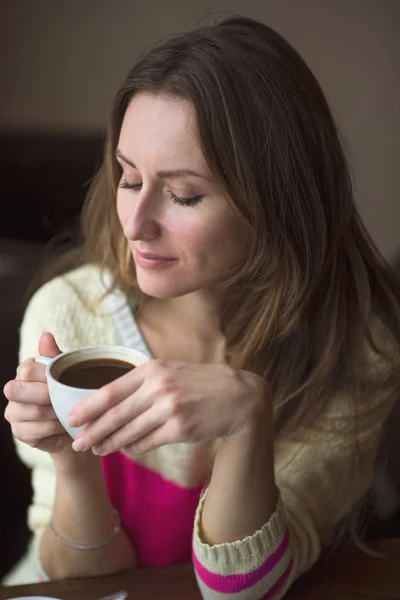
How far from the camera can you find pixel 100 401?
73 cm

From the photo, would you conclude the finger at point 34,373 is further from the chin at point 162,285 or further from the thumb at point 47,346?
the chin at point 162,285

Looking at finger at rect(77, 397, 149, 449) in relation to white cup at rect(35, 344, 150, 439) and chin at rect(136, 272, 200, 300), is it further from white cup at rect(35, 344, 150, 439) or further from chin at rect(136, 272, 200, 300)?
chin at rect(136, 272, 200, 300)

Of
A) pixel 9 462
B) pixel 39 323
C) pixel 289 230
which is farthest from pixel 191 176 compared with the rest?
pixel 9 462

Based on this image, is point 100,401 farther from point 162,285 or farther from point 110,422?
point 162,285

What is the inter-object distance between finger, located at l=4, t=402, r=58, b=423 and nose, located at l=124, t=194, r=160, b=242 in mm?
268

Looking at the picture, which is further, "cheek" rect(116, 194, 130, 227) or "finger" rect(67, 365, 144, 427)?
"cheek" rect(116, 194, 130, 227)

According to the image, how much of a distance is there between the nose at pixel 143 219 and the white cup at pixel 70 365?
0.69 ft

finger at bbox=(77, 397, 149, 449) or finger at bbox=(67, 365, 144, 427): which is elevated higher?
finger at bbox=(67, 365, 144, 427)

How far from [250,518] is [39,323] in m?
0.50

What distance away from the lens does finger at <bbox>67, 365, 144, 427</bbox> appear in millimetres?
731

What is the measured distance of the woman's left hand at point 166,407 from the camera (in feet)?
2.48

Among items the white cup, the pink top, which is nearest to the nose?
the white cup

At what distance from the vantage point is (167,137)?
94cm

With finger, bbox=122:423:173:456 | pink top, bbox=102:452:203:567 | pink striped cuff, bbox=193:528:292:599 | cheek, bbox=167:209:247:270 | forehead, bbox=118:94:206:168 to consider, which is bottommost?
pink top, bbox=102:452:203:567
